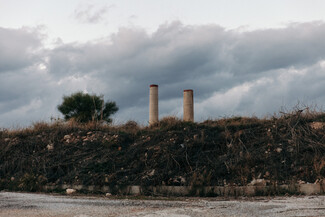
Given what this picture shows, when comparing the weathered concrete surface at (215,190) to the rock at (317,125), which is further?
the rock at (317,125)

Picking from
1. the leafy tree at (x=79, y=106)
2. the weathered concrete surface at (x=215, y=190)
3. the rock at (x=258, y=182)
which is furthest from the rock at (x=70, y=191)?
the leafy tree at (x=79, y=106)

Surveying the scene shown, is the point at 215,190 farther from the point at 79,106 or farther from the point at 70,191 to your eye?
the point at 79,106

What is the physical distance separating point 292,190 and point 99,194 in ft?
18.8

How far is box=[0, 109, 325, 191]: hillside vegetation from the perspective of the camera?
38.0 feet

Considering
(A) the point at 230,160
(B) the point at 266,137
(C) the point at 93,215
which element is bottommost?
(C) the point at 93,215

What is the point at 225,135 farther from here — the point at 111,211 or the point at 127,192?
the point at 111,211

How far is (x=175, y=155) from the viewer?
41.6 ft

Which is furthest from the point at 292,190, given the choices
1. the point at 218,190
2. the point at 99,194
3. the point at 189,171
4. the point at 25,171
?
the point at 25,171

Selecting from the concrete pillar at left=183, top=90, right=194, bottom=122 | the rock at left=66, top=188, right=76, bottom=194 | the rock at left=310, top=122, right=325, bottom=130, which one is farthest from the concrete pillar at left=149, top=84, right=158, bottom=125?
the rock at left=66, top=188, right=76, bottom=194

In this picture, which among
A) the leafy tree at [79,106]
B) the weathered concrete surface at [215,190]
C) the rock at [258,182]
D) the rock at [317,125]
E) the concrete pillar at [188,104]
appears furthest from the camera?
the leafy tree at [79,106]

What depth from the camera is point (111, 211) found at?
24.9 feet

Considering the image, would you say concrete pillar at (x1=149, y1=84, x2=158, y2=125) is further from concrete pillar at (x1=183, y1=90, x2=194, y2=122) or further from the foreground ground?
the foreground ground

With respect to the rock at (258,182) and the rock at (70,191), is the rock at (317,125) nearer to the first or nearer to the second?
the rock at (258,182)

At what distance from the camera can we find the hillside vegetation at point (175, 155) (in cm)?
1159
